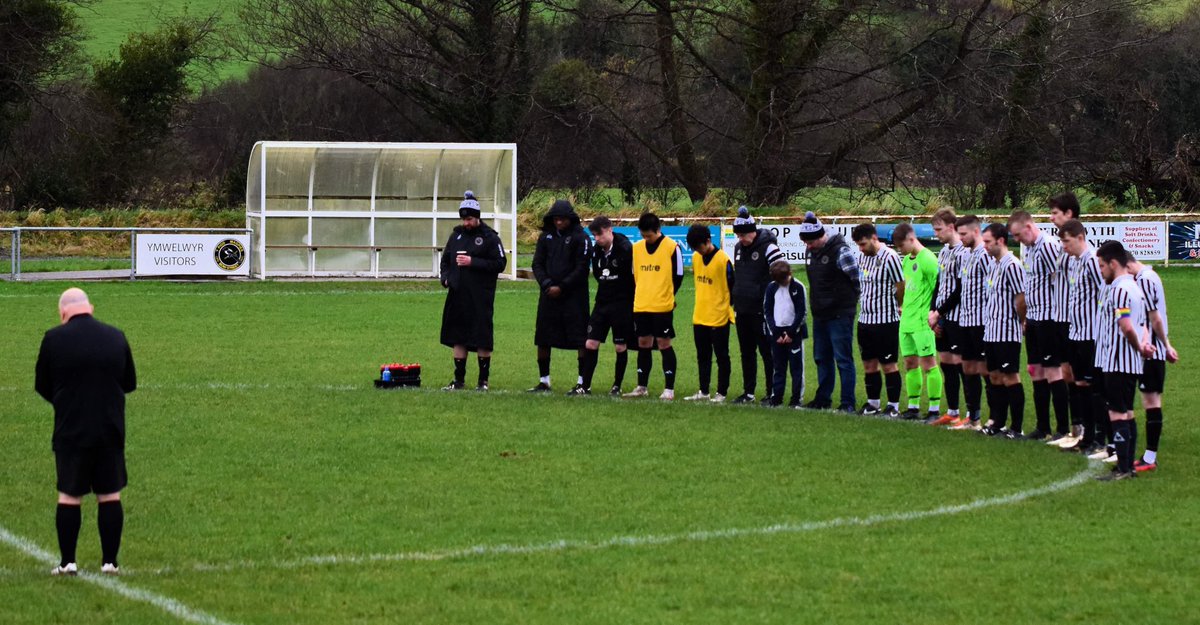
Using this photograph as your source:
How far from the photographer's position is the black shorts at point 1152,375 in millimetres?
10805

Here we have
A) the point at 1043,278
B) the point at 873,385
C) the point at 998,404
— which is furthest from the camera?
the point at 873,385

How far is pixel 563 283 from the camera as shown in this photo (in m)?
15.8

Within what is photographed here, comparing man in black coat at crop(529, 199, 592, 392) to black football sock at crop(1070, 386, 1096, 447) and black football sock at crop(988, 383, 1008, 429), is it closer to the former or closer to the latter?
black football sock at crop(988, 383, 1008, 429)

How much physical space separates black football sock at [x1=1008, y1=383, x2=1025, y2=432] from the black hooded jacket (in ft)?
15.4

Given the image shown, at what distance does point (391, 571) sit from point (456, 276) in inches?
315

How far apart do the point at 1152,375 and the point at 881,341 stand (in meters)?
3.77

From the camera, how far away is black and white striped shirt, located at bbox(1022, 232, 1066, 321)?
12.4 m

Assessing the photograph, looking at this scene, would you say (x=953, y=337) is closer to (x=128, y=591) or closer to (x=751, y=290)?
(x=751, y=290)

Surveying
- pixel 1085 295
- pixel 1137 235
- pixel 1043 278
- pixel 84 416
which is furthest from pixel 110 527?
pixel 1137 235

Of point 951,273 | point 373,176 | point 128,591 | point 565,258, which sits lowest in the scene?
point 128,591

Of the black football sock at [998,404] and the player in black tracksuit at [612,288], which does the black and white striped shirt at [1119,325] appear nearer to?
the black football sock at [998,404]

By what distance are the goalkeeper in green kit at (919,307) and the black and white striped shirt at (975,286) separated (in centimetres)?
56

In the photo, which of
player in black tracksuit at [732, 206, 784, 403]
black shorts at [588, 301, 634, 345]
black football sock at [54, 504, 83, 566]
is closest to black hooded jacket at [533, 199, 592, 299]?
black shorts at [588, 301, 634, 345]

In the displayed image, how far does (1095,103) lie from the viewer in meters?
54.9
